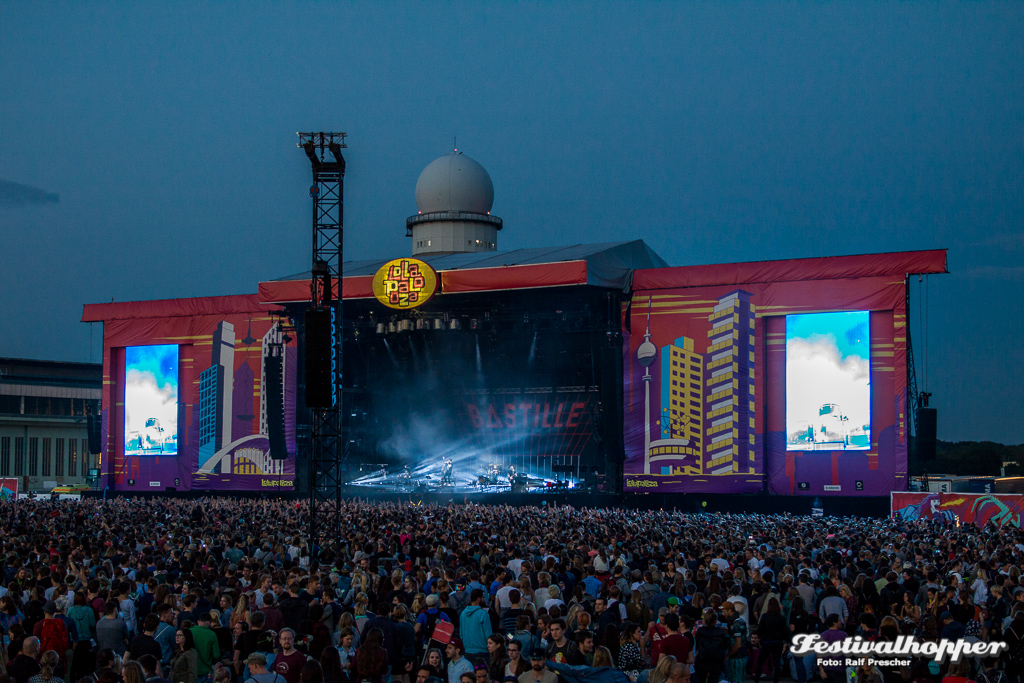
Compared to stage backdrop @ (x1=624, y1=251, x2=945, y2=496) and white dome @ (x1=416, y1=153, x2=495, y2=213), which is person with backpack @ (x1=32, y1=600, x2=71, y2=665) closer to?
stage backdrop @ (x1=624, y1=251, x2=945, y2=496)

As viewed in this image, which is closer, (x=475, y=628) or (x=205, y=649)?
(x=205, y=649)

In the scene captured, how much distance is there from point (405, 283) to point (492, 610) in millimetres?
29728

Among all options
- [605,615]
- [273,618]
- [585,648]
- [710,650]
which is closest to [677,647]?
[710,650]

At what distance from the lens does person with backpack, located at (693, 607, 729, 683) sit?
10203 mm

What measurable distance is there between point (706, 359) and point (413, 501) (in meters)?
13.7

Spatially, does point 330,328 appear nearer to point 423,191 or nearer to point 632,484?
point 632,484

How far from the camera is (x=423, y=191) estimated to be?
5556 centimetres

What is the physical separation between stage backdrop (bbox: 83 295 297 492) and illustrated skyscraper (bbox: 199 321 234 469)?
0.16 feet

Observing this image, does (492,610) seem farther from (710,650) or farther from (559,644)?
(710,650)

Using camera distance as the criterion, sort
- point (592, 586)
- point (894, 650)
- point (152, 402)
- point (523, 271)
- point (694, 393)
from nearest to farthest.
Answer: point (894, 650) < point (592, 586) < point (694, 393) < point (523, 271) < point (152, 402)


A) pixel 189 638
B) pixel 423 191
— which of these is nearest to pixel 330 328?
pixel 189 638

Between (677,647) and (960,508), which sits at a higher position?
(677,647)

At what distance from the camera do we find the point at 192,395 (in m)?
49.1

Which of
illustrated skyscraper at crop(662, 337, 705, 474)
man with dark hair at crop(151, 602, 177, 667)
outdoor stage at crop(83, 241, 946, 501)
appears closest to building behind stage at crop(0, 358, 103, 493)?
outdoor stage at crop(83, 241, 946, 501)
